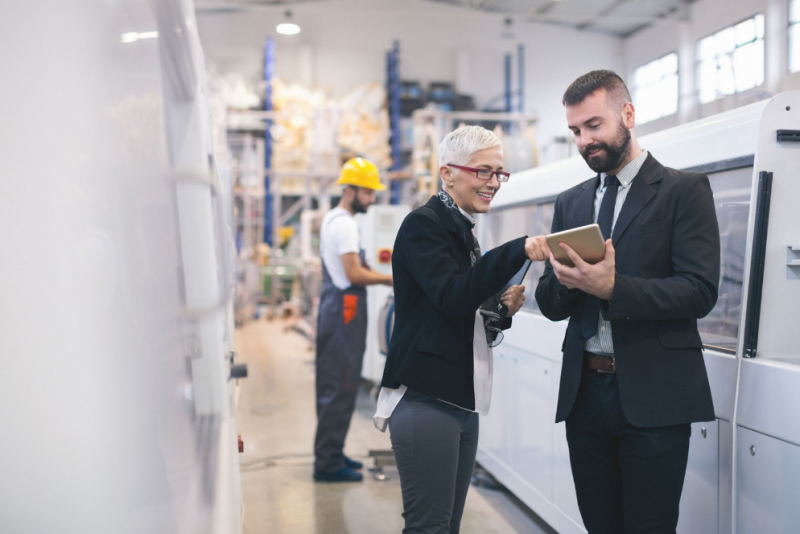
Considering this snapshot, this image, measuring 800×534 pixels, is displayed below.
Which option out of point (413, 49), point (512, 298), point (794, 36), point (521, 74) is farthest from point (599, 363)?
point (413, 49)

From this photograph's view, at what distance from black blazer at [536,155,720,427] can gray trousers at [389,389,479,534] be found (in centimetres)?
44

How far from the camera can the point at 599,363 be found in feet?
6.21

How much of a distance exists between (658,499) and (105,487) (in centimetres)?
143

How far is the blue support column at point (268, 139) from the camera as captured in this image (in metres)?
16.5

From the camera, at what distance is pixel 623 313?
1688mm

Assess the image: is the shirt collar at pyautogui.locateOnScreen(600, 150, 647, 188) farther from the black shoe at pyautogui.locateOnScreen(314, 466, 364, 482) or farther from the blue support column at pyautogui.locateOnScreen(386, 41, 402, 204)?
the blue support column at pyautogui.locateOnScreen(386, 41, 402, 204)

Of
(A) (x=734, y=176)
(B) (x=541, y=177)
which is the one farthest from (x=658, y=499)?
(B) (x=541, y=177)

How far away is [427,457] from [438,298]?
41cm

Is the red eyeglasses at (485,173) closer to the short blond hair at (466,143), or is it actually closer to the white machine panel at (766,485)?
the short blond hair at (466,143)

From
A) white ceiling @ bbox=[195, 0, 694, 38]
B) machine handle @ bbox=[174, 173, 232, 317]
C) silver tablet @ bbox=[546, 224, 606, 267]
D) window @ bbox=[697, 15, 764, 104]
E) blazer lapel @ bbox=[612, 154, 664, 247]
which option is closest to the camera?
machine handle @ bbox=[174, 173, 232, 317]

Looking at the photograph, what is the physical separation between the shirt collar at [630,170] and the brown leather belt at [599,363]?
0.44m

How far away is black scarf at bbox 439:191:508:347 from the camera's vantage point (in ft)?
6.33

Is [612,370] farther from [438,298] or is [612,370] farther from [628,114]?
[628,114]

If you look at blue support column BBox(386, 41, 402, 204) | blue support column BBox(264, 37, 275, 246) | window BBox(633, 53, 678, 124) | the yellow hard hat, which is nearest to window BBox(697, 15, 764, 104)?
window BBox(633, 53, 678, 124)
